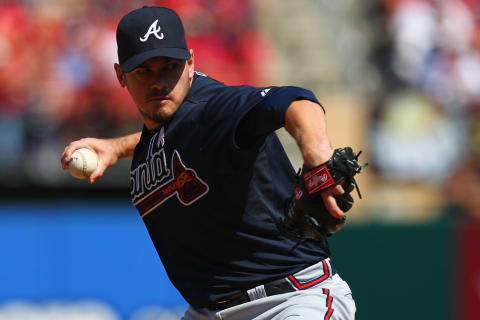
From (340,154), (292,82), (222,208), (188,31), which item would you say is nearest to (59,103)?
(188,31)

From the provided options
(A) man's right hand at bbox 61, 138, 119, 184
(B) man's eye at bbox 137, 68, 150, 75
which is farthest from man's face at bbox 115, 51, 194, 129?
(A) man's right hand at bbox 61, 138, 119, 184

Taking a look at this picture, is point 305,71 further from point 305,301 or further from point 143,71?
point 305,301

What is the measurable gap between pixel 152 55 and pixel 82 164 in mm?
741

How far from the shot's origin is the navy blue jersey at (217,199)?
11.3ft

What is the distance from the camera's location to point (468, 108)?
9.44 meters

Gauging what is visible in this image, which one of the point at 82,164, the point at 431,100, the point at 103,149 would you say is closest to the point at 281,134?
the point at 431,100

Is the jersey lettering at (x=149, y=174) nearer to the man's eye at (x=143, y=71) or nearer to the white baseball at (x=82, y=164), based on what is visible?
the white baseball at (x=82, y=164)

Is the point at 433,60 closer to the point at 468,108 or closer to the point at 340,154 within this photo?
the point at 468,108

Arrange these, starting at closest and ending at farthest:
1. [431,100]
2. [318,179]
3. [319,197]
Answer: [318,179] < [319,197] < [431,100]

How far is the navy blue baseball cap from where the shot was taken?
11.4ft

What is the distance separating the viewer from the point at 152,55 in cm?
345

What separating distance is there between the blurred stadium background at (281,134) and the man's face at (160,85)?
4.20 m

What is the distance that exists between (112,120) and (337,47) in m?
3.95

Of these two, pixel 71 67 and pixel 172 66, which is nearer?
pixel 172 66
